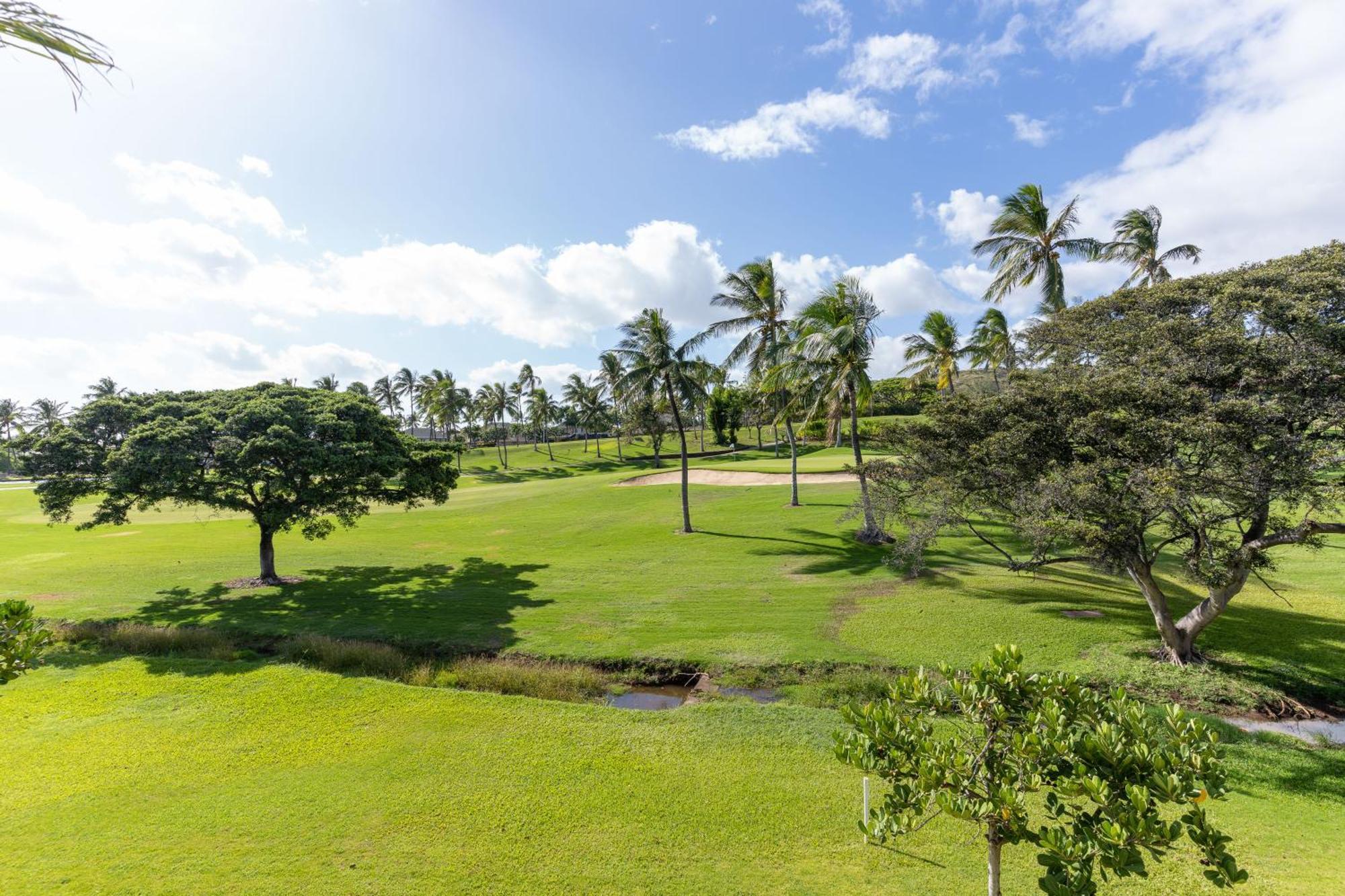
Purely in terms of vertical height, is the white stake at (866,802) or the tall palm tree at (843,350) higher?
the tall palm tree at (843,350)

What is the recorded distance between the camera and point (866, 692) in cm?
1246

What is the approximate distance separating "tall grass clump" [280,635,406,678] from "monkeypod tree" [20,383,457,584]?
6679mm

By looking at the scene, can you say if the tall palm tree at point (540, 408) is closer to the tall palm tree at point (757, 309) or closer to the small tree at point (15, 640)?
the tall palm tree at point (757, 309)

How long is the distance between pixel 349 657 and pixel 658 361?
18.0 metres

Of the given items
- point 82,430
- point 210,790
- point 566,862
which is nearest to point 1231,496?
point 566,862

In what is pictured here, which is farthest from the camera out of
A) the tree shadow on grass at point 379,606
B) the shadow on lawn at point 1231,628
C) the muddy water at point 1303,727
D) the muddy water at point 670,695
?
the tree shadow on grass at point 379,606

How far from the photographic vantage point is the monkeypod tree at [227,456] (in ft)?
61.9

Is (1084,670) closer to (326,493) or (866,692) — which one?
(866,692)

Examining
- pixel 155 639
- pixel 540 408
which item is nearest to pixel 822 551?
pixel 155 639

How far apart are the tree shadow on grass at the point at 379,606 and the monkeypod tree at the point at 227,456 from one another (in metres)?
2.48

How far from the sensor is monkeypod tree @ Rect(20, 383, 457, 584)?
1888cm

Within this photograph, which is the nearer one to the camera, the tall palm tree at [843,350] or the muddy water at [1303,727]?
the muddy water at [1303,727]

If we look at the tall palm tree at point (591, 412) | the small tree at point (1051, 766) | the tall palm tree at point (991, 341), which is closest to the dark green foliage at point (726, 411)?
the tall palm tree at point (591, 412)

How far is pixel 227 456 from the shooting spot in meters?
19.4
